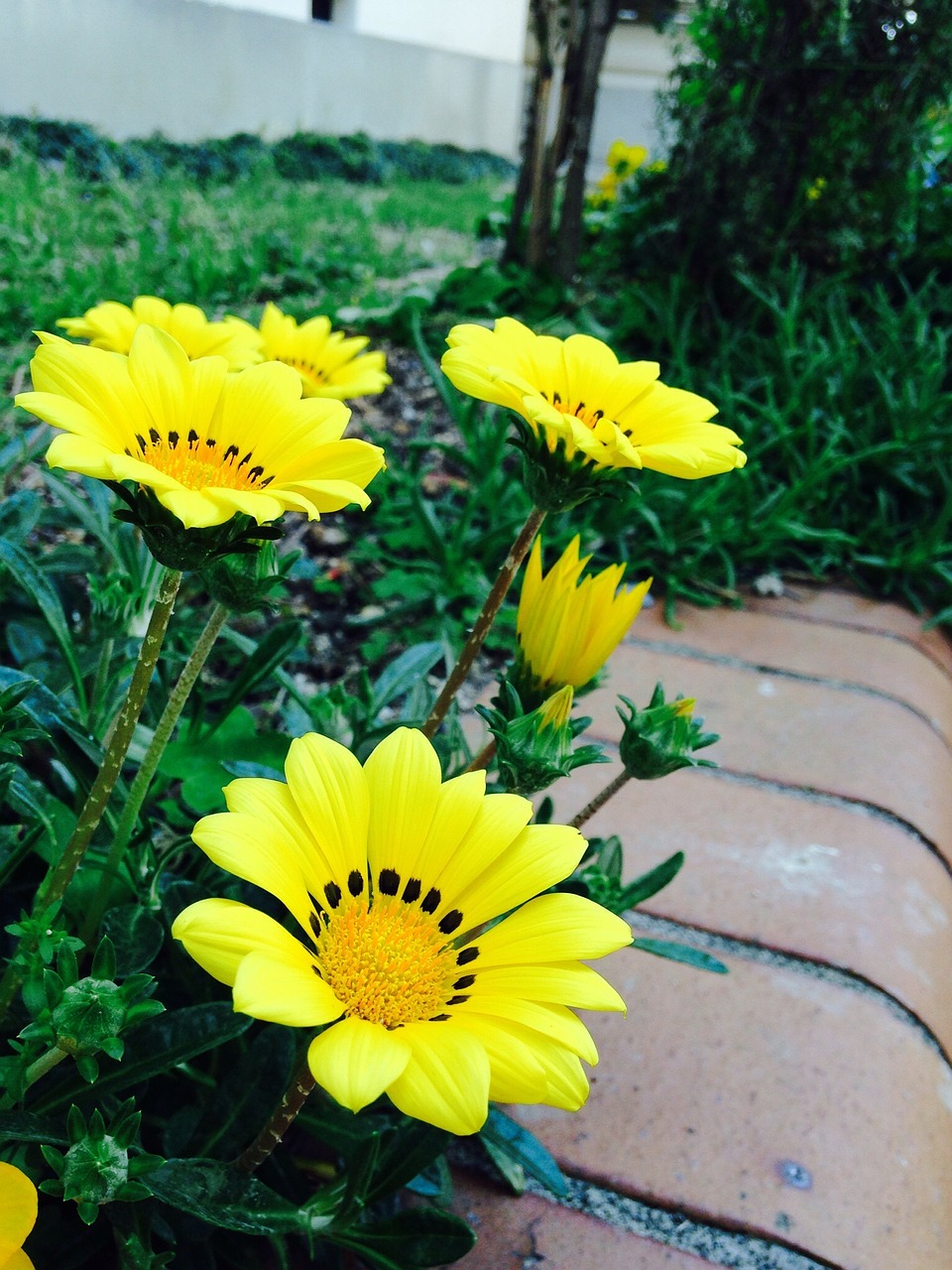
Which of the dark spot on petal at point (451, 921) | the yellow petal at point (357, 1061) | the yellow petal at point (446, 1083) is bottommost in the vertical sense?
the dark spot on petal at point (451, 921)

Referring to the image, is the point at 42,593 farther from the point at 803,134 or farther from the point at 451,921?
the point at 803,134

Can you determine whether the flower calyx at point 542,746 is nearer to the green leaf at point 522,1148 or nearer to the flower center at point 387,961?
the flower center at point 387,961

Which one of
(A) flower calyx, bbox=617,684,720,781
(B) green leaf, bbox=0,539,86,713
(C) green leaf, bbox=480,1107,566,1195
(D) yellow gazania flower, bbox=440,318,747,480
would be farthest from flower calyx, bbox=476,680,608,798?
(B) green leaf, bbox=0,539,86,713

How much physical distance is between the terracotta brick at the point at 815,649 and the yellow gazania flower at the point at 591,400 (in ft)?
2.91

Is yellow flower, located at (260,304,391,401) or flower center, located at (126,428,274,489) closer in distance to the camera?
flower center, located at (126,428,274,489)

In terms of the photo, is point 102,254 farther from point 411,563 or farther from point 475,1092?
point 475,1092

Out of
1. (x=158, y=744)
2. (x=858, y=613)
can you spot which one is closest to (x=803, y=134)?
(x=858, y=613)

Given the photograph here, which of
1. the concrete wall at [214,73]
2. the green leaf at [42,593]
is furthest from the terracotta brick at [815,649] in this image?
the concrete wall at [214,73]

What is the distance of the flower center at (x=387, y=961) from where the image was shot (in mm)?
535

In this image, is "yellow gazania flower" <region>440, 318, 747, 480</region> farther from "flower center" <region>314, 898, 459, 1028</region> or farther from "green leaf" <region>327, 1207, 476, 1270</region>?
"green leaf" <region>327, 1207, 476, 1270</region>

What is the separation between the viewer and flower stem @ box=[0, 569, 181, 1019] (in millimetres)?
564

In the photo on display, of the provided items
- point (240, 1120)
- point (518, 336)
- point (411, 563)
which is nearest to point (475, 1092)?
point (240, 1120)

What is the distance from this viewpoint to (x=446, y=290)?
8.68 feet

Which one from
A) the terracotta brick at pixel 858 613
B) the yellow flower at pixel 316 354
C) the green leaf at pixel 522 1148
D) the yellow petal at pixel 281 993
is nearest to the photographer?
the yellow petal at pixel 281 993
